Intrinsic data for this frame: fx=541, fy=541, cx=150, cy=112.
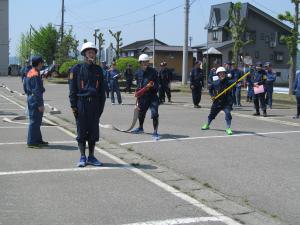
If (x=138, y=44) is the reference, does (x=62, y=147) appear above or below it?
below

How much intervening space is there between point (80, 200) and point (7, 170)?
2302 millimetres

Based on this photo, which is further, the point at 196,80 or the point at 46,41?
the point at 46,41

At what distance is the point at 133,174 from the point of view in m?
8.23

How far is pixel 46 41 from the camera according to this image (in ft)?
249

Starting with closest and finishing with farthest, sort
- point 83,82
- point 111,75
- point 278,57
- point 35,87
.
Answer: point 83,82 < point 35,87 < point 111,75 < point 278,57

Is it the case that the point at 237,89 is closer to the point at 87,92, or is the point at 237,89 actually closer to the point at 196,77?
the point at 196,77

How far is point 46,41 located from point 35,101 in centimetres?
6699

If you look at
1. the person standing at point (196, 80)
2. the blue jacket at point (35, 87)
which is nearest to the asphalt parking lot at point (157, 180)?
the blue jacket at point (35, 87)

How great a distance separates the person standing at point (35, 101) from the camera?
10680mm

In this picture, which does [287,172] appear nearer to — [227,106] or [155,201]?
[155,201]

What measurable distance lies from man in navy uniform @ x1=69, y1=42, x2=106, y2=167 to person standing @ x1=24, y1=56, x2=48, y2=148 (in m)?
2.33

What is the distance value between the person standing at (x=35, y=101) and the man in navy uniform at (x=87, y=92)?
233cm

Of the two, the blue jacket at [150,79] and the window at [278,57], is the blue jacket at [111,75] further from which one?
the window at [278,57]

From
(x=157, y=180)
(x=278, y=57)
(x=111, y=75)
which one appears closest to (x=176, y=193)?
(x=157, y=180)
